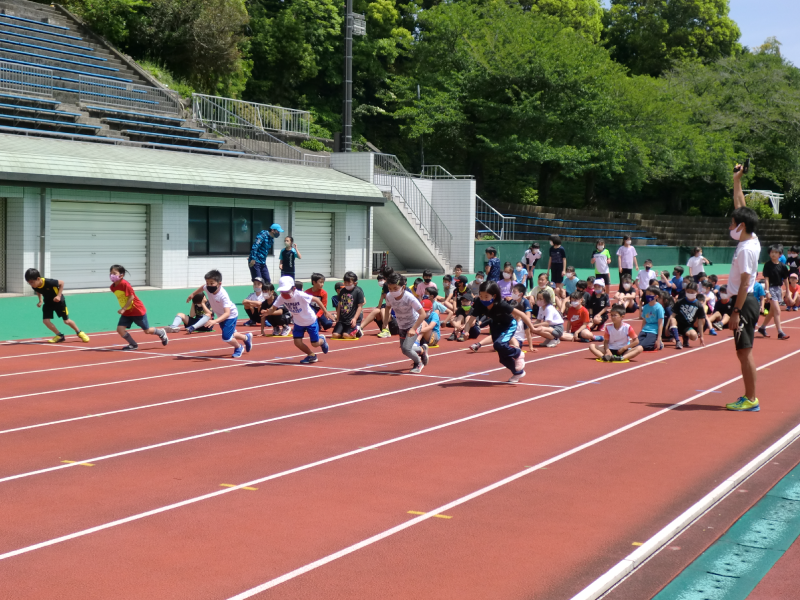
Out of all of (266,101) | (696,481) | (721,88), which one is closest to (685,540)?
(696,481)

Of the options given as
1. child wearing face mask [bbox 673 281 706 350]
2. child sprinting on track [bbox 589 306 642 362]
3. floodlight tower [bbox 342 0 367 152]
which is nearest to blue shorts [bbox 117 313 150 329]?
child sprinting on track [bbox 589 306 642 362]

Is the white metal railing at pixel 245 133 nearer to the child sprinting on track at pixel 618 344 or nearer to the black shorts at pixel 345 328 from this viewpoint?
the black shorts at pixel 345 328

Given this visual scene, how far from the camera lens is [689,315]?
17953 mm

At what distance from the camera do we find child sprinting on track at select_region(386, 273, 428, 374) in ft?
45.2

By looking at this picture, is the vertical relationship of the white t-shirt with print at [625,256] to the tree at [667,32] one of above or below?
below

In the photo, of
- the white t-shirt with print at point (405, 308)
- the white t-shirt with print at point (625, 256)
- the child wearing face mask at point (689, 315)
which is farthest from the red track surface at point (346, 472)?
the white t-shirt with print at point (625, 256)

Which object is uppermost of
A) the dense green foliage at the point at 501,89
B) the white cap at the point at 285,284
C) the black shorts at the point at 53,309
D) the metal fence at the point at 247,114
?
the dense green foliage at the point at 501,89

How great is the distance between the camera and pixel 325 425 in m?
10.0

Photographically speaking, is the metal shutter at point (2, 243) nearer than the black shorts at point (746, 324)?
No

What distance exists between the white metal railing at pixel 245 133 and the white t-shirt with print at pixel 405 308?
76.0 feet

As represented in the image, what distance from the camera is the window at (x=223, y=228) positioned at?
30281 millimetres

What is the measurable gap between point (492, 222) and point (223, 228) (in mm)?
16952

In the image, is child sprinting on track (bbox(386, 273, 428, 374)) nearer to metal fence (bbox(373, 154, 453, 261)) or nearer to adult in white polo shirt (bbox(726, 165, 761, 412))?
adult in white polo shirt (bbox(726, 165, 761, 412))

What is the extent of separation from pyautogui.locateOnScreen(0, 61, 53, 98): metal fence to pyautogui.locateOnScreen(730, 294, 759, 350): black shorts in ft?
88.8
